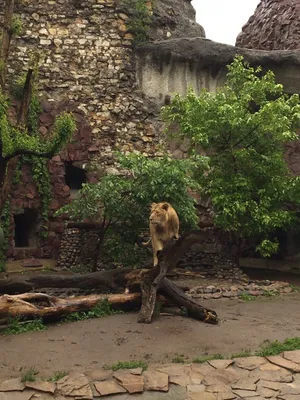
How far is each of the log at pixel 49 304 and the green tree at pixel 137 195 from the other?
2.36m

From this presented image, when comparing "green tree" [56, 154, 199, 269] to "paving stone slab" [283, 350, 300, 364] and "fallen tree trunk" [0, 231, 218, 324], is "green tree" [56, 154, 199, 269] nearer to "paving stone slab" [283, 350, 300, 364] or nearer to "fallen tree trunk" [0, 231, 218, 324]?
"fallen tree trunk" [0, 231, 218, 324]

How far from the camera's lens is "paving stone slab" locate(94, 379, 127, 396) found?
19.0 feet

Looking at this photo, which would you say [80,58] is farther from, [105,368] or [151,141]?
[105,368]

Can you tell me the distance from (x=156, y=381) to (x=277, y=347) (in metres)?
2.18

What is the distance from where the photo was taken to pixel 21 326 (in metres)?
7.67

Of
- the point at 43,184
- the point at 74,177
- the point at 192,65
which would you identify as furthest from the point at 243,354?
the point at 192,65

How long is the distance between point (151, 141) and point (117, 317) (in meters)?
8.10

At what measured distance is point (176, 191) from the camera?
10.2 metres

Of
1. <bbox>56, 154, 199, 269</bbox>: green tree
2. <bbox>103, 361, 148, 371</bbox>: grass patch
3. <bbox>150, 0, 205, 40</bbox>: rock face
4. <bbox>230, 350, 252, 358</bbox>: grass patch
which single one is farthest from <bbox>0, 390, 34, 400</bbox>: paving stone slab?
<bbox>150, 0, 205, 40</bbox>: rock face

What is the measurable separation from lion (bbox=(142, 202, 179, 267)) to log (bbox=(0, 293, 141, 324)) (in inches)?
39.2

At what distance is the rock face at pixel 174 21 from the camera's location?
1617cm

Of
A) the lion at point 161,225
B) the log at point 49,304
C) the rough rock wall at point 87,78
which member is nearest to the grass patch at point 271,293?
the log at point 49,304

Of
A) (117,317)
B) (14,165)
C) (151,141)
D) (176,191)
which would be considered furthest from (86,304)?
(151,141)

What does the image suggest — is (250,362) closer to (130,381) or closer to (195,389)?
(195,389)
